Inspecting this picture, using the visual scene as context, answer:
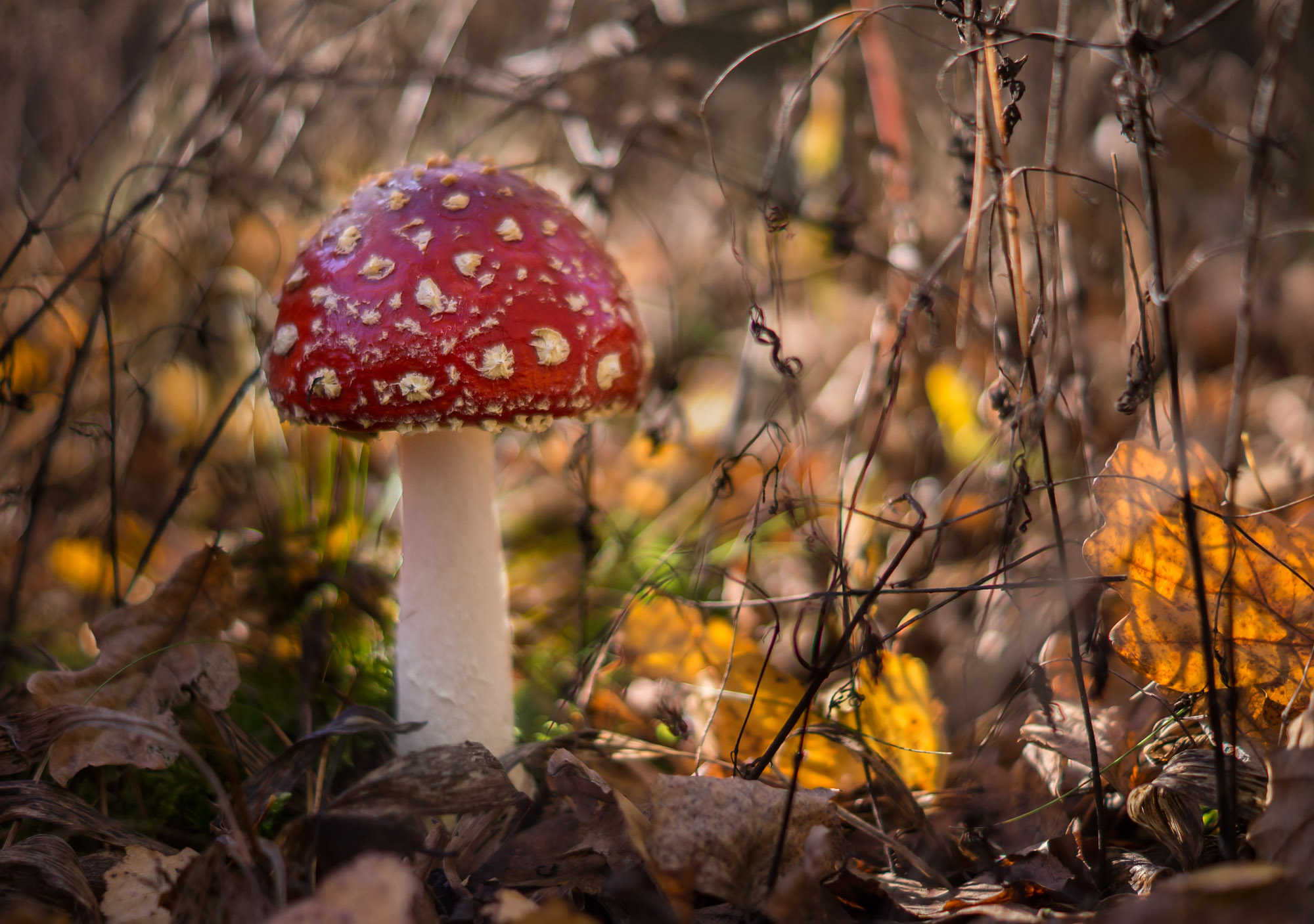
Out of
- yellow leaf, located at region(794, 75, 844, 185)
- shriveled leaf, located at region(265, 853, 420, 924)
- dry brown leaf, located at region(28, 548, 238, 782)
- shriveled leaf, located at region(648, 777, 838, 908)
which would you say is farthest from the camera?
yellow leaf, located at region(794, 75, 844, 185)

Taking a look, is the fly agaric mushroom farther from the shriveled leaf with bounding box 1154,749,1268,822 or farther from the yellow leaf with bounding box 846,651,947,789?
the shriveled leaf with bounding box 1154,749,1268,822

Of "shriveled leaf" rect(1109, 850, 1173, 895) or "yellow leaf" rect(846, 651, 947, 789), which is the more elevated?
"yellow leaf" rect(846, 651, 947, 789)

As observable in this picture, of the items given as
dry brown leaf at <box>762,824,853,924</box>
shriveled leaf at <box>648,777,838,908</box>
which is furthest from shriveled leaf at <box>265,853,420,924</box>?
dry brown leaf at <box>762,824,853,924</box>

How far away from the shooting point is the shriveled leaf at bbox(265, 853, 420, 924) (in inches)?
45.6

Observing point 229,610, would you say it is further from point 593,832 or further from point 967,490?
point 967,490

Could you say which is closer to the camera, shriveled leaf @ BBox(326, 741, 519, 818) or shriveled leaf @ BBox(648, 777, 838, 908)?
shriveled leaf @ BBox(648, 777, 838, 908)

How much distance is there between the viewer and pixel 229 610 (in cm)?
215

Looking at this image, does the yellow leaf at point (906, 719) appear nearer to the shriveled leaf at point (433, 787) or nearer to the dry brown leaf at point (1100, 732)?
the dry brown leaf at point (1100, 732)

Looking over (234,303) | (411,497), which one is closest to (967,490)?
(411,497)

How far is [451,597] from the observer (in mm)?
2135

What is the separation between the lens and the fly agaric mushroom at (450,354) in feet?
5.75

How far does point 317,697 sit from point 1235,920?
2040 mm

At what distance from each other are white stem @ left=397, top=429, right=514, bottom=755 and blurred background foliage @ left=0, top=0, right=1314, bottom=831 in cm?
→ 21

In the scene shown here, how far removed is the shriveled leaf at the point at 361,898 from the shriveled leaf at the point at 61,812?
68 centimetres
